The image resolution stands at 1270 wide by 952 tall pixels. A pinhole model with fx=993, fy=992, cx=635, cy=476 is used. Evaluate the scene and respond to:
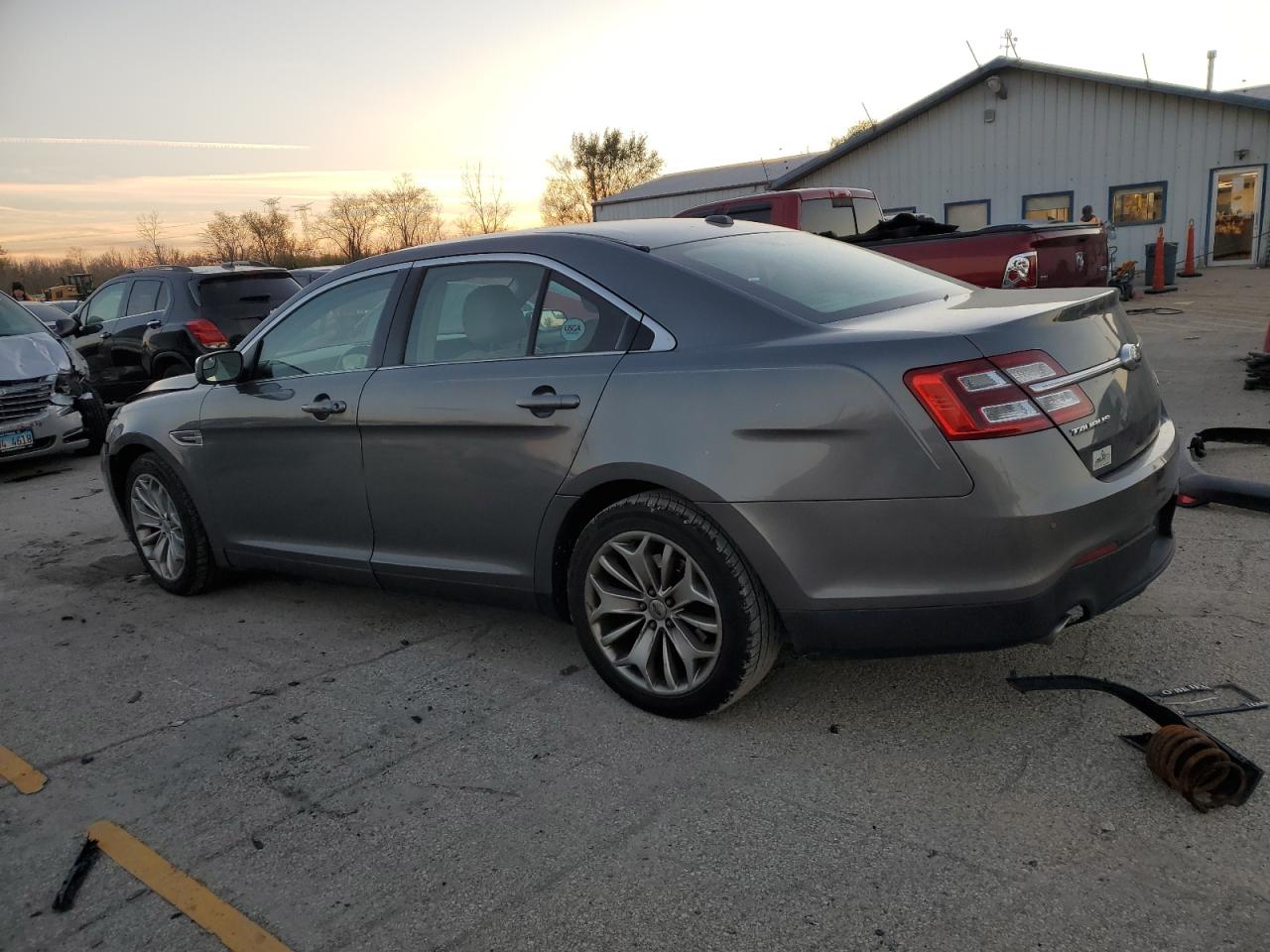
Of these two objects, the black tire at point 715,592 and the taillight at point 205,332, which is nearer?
the black tire at point 715,592

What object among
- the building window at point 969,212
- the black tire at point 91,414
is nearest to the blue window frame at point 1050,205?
the building window at point 969,212

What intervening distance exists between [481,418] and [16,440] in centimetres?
728

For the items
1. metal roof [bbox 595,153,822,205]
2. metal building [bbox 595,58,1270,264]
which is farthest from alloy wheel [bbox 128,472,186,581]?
metal roof [bbox 595,153,822,205]

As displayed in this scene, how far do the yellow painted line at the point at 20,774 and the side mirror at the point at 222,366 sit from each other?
1832 mm

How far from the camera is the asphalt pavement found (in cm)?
239

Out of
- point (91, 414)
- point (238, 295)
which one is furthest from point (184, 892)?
point (238, 295)

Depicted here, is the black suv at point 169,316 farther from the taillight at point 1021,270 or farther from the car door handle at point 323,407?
the taillight at point 1021,270

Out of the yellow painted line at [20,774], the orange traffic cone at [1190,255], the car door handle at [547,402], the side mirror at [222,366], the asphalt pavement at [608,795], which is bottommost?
the orange traffic cone at [1190,255]

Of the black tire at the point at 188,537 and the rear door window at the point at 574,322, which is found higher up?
the rear door window at the point at 574,322

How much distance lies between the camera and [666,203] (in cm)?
3900

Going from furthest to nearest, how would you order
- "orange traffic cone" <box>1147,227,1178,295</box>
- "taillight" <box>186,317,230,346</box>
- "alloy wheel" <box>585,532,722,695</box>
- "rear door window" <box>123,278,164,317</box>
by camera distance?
"orange traffic cone" <box>1147,227,1178,295</box>, "rear door window" <box>123,278,164,317</box>, "taillight" <box>186,317,230,346</box>, "alloy wheel" <box>585,532,722,695</box>

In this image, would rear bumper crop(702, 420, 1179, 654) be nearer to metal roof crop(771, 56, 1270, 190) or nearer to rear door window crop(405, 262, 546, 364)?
rear door window crop(405, 262, 546, 364)

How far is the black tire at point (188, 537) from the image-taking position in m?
5.03

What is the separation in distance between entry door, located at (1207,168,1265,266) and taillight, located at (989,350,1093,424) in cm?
2531
